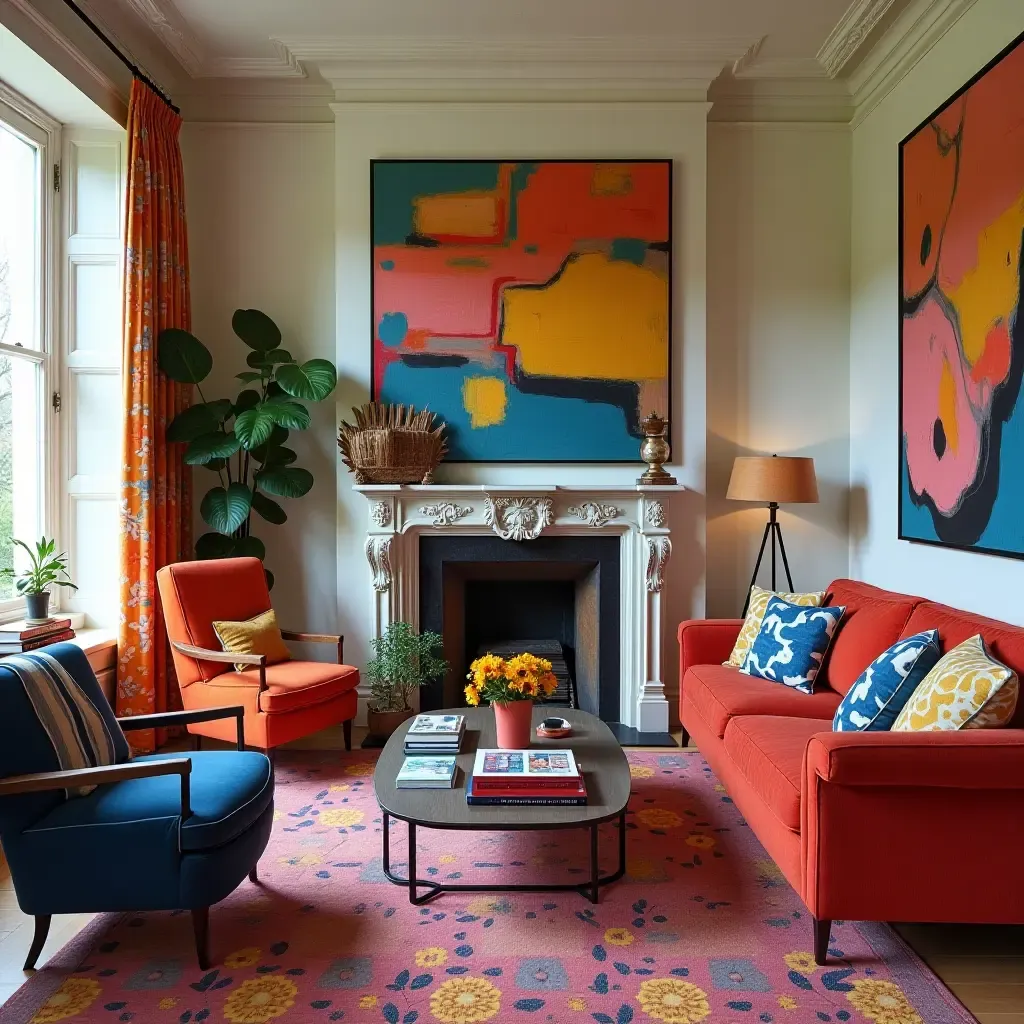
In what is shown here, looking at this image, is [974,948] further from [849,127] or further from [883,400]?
[849,127]

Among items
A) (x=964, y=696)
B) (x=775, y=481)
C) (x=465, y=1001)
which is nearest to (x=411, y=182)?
(x=775, y=481)

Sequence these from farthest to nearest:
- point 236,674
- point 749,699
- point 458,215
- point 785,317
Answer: point 785,317
point 458,215
point 236,674
point 749,699

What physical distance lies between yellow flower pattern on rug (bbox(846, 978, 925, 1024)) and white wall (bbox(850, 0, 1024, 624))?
4.92 ft

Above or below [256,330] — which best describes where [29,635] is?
below

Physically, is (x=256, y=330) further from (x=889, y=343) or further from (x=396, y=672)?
(x=889, y=343)

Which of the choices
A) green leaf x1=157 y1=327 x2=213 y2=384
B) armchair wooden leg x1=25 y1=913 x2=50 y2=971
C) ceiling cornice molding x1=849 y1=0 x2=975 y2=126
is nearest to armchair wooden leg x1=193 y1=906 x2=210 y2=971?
armchair wooden leg x1=25 y1=913 x2=50 y2=971

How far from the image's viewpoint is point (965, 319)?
3.26 metres

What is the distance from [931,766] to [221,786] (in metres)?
1.94

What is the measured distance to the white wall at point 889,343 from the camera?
10.4 ft

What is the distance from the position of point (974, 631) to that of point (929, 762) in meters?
0.76

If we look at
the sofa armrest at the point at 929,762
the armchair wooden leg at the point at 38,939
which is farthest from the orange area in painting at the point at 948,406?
the armchair wooden leg at the point at 38,939

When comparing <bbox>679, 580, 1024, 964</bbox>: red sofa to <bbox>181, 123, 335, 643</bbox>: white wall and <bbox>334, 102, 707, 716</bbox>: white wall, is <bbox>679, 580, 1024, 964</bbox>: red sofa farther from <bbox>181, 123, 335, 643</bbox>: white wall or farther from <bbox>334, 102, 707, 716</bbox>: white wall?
<bbox>181, 123, 335, 643</bbox>: white wall

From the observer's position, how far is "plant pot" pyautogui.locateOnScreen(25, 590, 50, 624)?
11.1 feet

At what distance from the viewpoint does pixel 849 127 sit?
450 cm
